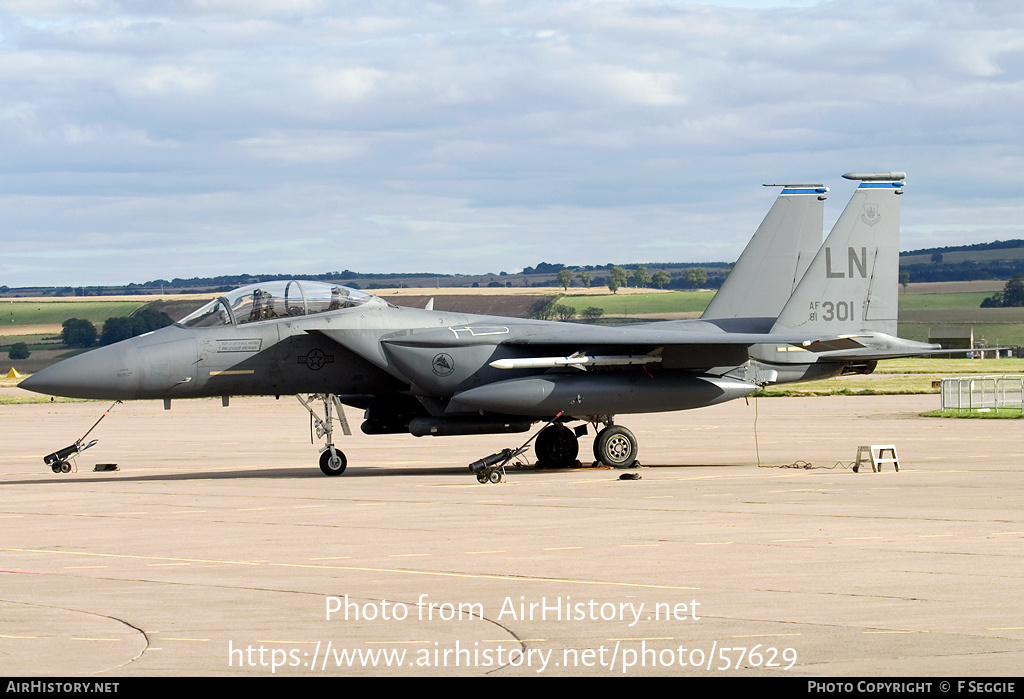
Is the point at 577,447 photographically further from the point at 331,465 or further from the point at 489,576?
the point at 489,576

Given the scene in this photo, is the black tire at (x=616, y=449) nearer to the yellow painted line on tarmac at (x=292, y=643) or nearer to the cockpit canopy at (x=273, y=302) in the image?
the cockpit canopy at (x=273, y=302)

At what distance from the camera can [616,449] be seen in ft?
70.6

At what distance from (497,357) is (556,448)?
213cm

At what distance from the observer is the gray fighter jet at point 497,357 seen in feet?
64.3

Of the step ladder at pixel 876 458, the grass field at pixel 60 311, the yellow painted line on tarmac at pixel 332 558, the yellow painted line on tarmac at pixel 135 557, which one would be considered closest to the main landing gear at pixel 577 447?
the step ladder at pixel 876 458

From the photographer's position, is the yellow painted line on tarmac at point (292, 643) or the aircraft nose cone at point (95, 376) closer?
the yellow painted line on tarmac at point (292, 643)

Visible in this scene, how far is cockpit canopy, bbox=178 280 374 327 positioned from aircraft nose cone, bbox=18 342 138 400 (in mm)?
1276

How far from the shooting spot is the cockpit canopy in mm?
19953

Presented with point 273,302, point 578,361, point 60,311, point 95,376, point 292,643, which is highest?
point 60,311

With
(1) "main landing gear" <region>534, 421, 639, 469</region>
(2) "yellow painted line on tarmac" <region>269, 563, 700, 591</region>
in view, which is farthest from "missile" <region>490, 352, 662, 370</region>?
(2) "yellow painted line on tarmac" <region>269, 563, 700, 591</region>

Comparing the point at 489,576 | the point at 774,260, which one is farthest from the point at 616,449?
the point at 489,576

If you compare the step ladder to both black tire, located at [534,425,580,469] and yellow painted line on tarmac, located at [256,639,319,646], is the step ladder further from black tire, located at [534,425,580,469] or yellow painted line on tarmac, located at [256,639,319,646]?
yellow painted line on tarmac, located at [256,639,319,646]

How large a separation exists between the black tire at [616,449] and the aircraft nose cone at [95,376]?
302 inches
